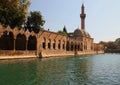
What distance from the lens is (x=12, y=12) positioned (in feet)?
145

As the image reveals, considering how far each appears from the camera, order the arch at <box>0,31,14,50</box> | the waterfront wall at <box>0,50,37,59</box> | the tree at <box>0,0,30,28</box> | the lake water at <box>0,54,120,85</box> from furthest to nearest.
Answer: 1. the arch at <box>0,31,14,50</box>
2. the tree at <box>0,0,30,28</box>
3. the waterfront wall at <box>0,50,37,59</box>
4. the lake water at <box>0,54,120,85</box>

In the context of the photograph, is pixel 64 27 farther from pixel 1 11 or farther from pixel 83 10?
pixel 1 11

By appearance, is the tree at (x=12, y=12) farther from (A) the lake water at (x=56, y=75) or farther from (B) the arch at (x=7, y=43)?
(A) the lake water at (x=56, y=75)

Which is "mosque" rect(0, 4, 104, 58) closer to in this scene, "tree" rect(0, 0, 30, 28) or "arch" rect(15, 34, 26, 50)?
"arch" rect(15, 34, 26, 50)

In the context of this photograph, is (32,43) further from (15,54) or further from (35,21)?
(15,54)

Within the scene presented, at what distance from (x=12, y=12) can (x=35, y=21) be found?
36.4ft

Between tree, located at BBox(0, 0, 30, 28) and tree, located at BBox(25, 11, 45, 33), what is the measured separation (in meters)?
6.66

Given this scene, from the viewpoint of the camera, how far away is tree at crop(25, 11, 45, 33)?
54.9 meters

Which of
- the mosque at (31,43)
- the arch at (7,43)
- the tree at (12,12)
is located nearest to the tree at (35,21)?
the mosque at (31,43)

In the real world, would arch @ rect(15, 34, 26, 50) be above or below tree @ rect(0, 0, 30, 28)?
below

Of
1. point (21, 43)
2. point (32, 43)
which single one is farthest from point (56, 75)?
point (32, 43)

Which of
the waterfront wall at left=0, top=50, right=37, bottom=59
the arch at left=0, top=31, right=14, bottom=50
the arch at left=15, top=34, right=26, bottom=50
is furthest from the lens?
the arch at left=15, top=34, right=26, bottom=50

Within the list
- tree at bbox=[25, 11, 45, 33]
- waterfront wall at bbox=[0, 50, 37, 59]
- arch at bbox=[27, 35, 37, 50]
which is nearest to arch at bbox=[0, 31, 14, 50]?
arch at bbox=[27, 35, 37, 50]

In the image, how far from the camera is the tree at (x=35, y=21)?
54.9 meters
